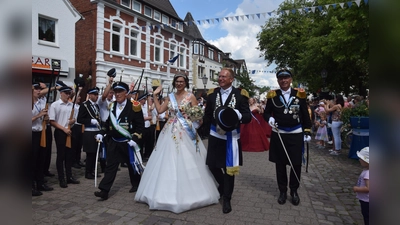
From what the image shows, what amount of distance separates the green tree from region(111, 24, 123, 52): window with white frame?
14.3 m

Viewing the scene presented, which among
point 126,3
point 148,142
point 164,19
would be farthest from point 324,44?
point 164,19

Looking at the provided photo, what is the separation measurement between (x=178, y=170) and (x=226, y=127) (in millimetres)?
1003

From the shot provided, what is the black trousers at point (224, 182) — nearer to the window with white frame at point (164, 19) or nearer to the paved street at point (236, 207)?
the paved street at point (236, 207)

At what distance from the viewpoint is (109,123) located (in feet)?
17.3

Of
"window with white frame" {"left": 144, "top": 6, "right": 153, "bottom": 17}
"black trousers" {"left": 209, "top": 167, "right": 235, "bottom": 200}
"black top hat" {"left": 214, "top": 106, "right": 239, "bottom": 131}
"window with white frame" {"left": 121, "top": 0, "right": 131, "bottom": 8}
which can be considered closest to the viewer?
"black top hat" {"left": 214, "top": 106, "right": 239, "bottom": 131}

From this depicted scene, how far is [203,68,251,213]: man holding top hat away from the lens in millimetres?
4289

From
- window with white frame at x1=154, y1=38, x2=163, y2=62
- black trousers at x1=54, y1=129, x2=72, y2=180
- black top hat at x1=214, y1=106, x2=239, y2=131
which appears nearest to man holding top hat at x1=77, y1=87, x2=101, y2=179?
black trousers at x1=54, y1=129, x2=72, y2=180

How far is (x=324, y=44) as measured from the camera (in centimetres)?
1928

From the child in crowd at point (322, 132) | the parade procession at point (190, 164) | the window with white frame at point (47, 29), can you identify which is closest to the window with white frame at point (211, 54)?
the window with white frame at point (47, 29)

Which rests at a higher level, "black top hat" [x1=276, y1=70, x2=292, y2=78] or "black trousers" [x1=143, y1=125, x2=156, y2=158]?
"black top hat" [x1=276, y1=70, x2=292, y2=78]

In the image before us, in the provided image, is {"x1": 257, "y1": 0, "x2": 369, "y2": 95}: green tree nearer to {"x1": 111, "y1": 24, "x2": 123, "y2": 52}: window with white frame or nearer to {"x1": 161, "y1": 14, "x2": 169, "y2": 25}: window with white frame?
{"x1": 161, "y1": 14, "x2": 169, "y2": 25}: window with white frame

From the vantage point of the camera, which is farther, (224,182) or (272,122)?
(272,122)

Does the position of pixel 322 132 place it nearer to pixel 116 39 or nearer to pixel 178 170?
pixel 178 170

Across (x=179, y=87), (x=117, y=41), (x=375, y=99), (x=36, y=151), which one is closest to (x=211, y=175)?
(x=179, y=87)
